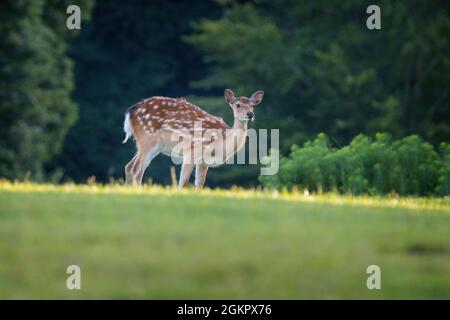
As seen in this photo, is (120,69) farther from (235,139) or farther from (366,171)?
(235,139)

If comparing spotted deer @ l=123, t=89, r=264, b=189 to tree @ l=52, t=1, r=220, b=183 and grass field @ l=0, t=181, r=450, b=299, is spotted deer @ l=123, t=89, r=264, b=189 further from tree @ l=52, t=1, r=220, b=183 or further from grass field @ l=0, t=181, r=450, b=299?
tree @ l=52, t=1, r=220, b=183

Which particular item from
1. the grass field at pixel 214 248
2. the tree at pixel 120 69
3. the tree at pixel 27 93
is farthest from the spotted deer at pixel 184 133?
the tree at pixel 120 69

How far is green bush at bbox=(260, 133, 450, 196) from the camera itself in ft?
56.8

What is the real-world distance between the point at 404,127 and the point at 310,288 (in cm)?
2818

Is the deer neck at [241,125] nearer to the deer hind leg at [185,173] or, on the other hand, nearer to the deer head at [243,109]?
the deer head at [243,109]

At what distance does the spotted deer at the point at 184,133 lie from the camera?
16.4 metres

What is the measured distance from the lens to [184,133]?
1655cm

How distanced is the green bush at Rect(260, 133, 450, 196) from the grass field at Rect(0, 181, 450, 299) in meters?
5.53

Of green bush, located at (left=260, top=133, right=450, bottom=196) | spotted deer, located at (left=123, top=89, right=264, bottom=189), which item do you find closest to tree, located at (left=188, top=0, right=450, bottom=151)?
green bush, located at (left=260, top=133, right=450, bottom=196)

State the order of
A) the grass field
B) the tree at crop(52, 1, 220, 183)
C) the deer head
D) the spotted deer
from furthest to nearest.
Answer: the tree at crop(52, 1, 220, 183), the deer head, the spotted deer, the grass field

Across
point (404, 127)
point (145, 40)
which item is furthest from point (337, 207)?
point (145, 40)

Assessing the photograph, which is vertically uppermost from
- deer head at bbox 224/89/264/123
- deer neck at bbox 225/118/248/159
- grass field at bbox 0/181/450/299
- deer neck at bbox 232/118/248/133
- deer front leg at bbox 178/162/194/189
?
deer head at bbox 224/89/264/123

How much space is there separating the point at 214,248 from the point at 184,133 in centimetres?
707
